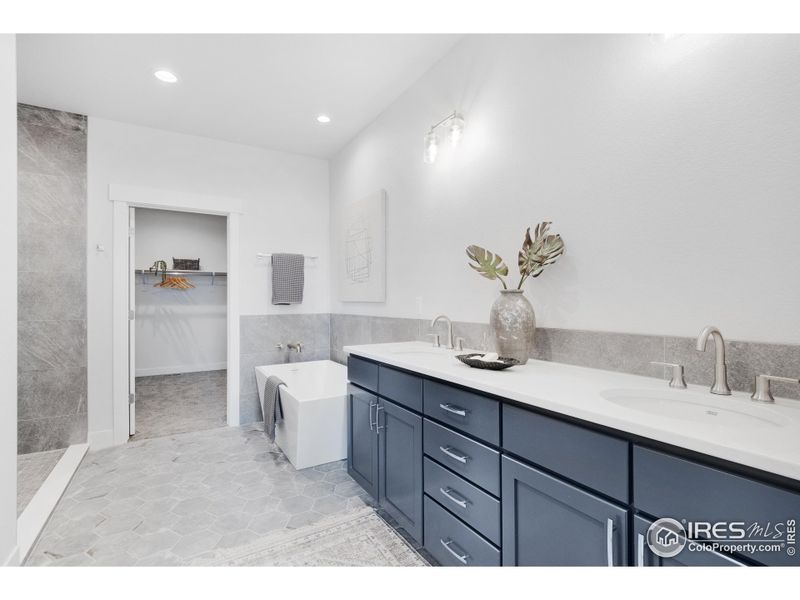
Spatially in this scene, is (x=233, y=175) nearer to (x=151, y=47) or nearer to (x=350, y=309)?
(x=151, y=47)

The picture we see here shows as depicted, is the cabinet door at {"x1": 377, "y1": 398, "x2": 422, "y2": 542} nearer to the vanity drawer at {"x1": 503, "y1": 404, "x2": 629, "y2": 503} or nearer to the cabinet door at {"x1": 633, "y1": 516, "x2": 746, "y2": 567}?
the vanity drawer at {"x1": 503, "y1": 404, "x2": 629, "y2": 503}

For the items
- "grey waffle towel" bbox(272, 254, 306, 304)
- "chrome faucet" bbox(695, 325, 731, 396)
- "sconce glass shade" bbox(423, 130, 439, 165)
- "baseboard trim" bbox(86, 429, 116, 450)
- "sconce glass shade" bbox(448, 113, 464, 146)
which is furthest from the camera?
"grey waffle towel" bbox(272, 254, 306, 304)

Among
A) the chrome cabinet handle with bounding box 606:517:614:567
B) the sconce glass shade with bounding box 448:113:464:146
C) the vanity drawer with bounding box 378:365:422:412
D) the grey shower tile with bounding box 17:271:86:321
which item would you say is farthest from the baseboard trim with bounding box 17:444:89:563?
the sconce glass shade with bounding box 448:113:464:146

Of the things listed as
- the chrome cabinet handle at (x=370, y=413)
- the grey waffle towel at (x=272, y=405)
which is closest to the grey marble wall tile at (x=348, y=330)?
the grey waffle towel at (x=272, y=405)

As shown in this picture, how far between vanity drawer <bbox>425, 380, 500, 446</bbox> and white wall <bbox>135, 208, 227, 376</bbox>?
5329mm

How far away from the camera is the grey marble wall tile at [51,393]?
2861 mm

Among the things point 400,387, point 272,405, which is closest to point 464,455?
point 400,387

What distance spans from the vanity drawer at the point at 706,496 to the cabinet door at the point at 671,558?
38 mm

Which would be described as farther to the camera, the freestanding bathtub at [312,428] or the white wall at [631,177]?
the freestanding bathtub at [312,428]

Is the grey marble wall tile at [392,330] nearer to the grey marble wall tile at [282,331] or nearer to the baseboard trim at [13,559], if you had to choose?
the grey marble wall tile at [282,331]

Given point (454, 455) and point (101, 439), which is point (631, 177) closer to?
point (454, 455)

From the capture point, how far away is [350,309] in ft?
11.8

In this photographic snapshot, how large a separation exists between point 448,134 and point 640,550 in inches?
87.3

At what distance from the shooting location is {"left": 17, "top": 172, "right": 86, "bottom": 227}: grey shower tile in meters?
2.85
